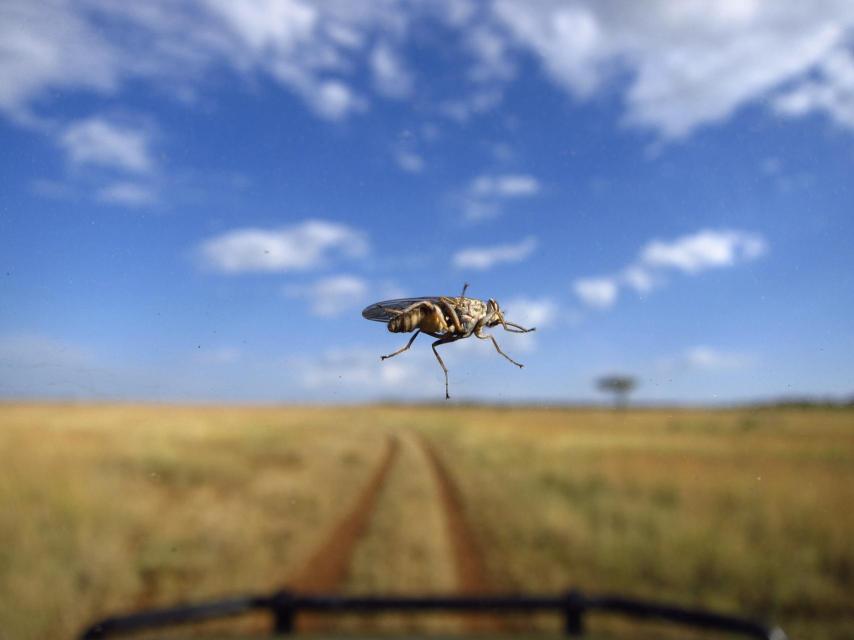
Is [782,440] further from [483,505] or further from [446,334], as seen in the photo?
[446,334]

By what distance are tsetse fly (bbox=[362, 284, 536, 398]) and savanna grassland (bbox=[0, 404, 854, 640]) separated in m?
10.3

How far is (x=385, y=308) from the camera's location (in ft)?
7.37

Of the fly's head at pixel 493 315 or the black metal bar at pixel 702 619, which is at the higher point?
the fly's head at pixel 493 315

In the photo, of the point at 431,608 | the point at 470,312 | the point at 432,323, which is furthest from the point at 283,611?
the point at 432,323

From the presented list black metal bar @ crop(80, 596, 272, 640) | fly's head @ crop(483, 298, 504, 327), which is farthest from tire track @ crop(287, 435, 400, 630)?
fly's head @ crop(483, 298, 504, 327)

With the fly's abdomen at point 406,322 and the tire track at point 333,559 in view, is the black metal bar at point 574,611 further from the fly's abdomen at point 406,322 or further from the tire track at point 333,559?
the tire track at point 333,559

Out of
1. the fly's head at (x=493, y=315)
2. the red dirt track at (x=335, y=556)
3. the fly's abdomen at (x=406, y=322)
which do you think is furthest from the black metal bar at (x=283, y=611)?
the red dirt track at (x=335, y=556)

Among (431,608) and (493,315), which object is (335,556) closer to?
(431,608)

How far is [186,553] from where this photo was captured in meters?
39.4

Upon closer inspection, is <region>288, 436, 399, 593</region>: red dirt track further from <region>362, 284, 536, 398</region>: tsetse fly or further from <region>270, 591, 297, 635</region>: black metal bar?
<region>362, 284, 536, 398</region>: tsetse fly

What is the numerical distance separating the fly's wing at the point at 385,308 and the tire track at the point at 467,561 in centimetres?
3254

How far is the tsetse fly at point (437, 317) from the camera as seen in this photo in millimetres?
1992

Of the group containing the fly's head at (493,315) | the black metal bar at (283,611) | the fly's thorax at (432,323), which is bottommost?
the black metal bar at (283,611)

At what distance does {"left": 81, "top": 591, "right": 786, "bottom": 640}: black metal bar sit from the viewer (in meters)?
6.61
